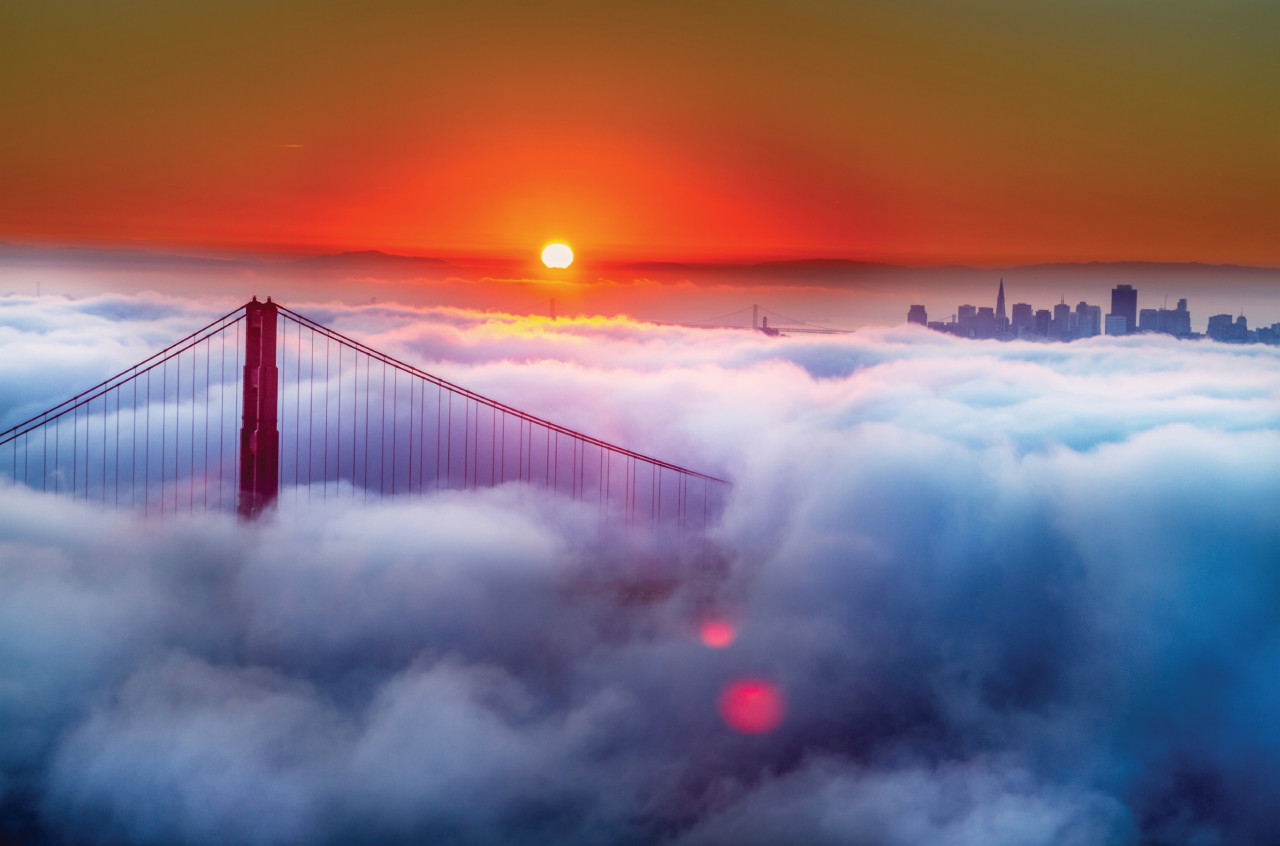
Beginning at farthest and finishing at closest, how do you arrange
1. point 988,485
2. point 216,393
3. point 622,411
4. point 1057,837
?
point 622,411 → point 216,393 → point 988,485 → point 1057,837

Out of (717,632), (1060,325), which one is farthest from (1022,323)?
(717,632)

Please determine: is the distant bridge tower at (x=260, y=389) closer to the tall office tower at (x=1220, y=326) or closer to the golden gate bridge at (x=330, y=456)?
the golden gate bridge at (x=330, y=456)

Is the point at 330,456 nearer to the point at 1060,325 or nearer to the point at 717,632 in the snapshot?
the point at 717,632

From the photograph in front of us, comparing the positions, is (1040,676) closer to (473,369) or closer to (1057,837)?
(1057,837)

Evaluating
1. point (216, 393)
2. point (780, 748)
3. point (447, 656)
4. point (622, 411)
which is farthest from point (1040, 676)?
point (216, 393)

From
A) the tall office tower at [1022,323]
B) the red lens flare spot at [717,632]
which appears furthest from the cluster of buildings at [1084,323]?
the red lens flare spot at [717,632]

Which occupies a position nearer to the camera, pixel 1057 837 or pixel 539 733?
pixel 1057 837

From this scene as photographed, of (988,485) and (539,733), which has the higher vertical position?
(988,485)
